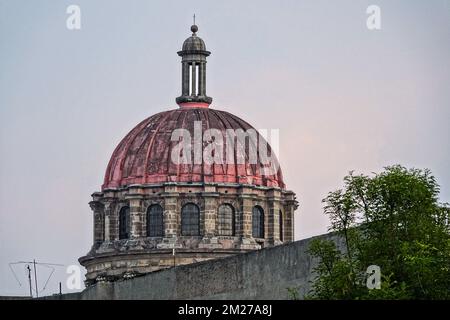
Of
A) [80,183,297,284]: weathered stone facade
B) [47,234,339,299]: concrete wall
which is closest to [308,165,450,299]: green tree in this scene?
[47,234,339,299]: concrete wall

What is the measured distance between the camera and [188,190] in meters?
99.4

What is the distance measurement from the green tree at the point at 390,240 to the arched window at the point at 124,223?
49351mm

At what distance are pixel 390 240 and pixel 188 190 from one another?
50.4 m

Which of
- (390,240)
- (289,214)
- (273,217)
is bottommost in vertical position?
(390,240)

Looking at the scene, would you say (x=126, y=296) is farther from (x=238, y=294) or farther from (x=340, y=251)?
(x=340, y=251)

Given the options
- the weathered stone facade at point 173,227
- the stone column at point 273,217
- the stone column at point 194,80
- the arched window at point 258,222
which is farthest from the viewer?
the arched window at point 258,222

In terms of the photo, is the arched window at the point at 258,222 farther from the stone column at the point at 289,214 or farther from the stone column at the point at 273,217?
the stone column at the point at 289,214

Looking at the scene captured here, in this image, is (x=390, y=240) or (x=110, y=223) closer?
(x=390, y=240)

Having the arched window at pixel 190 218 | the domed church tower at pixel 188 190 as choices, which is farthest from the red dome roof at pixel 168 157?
Answer: the arched window at pixel 190 218

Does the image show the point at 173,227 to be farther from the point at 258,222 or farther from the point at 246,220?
the point at 258,222

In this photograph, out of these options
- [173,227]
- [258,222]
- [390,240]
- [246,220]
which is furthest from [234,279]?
[258,222]

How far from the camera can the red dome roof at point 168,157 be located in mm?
98562

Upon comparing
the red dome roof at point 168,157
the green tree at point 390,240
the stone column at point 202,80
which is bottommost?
the green tree at point 390,240
